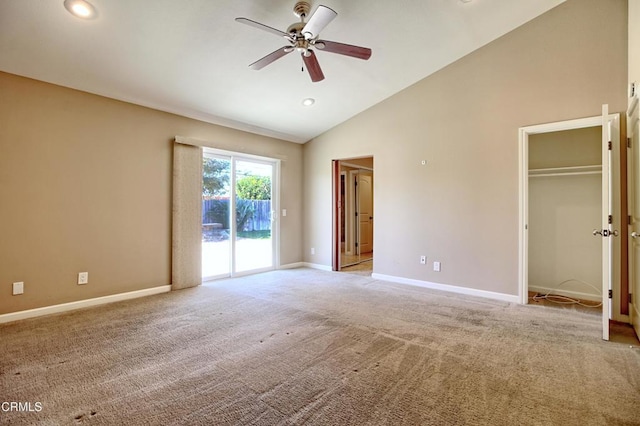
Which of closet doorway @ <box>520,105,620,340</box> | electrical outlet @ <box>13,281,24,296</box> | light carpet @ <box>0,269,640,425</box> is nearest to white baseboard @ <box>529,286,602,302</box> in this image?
closet doorway @ <box>520,105,620,340</box>

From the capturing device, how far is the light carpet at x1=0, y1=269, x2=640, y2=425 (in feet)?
5.64

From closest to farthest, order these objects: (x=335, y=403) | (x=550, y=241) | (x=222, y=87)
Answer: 1. (x=335, y=403)
2. (x=222, y=87)
3. (x=550, y=241)

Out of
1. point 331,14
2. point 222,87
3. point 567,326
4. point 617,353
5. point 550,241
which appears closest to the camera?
point 331,14

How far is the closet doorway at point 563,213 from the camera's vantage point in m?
3.77

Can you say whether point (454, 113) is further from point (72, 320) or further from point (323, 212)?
Result: point (72, 320)

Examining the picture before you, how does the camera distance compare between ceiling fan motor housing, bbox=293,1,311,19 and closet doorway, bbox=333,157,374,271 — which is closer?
ceiling fan motor housing, bbox=293,1,311,19

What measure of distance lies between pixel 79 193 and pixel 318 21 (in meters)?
3.30

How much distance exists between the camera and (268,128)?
5395 millimetres

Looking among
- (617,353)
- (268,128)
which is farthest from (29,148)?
(617,353)

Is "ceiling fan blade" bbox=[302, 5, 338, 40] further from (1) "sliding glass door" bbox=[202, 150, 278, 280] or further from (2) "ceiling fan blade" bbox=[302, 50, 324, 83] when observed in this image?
(1) "sliding glass door" bbox=[202, 150, 278, 280]

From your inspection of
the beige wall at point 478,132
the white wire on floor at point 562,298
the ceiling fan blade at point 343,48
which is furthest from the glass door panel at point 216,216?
the white wire on floor at point 562,298

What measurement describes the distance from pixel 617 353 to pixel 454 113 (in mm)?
3181

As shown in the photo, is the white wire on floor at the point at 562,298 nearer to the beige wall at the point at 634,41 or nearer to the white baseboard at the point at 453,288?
the white baseboard at the point at 453,288

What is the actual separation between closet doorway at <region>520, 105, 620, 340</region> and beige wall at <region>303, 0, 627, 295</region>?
0.16 metres
